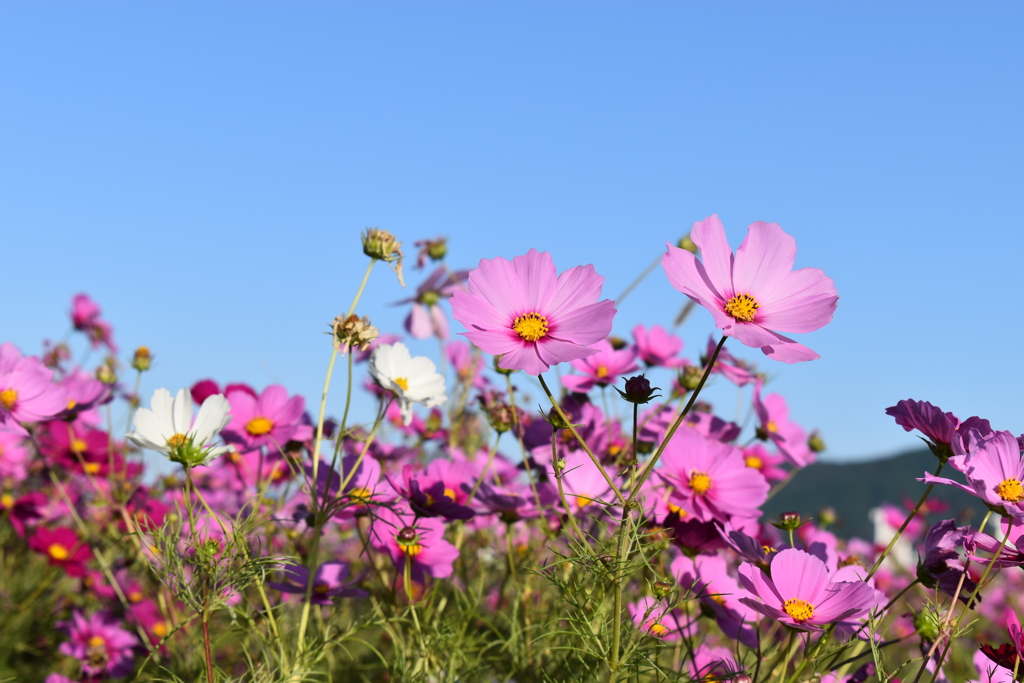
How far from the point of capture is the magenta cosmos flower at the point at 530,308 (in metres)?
0.73

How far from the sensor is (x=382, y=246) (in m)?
1.02

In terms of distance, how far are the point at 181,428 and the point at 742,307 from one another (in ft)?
2.34

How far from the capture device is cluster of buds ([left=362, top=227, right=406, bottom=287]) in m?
1.02

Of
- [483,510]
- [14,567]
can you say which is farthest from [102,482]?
[483,510]

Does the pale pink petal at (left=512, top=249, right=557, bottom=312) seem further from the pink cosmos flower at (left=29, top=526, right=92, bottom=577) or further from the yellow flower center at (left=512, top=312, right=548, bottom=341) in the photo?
the pink cosmos flower at (left=29, top=526, right=92, bottom=577)

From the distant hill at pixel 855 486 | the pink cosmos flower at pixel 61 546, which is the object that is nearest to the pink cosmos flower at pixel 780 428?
the pink cosmos flower at pixel 61 546

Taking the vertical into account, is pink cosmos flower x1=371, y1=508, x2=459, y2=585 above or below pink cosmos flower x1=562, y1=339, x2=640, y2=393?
below

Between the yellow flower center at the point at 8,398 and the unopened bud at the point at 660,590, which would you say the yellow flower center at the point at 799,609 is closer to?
the unopened bud at the point at 660,590

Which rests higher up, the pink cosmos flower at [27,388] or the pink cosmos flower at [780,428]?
the pink cosmos flower at [780,428]

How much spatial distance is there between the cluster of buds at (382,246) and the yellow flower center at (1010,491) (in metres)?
0.72

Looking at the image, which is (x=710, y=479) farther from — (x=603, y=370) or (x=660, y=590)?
(x=603, y=370)

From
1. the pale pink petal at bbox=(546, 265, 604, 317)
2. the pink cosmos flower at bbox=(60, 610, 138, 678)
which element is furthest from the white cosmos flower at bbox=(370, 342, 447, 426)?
the pink cosmos flower at bbox=(60, 610, 138, 678)

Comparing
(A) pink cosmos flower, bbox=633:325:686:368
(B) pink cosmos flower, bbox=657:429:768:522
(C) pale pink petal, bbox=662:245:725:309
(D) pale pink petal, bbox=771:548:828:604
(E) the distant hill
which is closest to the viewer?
(C) pale pink petal, bbox=662:245:725:309

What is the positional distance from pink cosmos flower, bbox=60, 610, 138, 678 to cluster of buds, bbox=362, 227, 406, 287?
1.20 meters
